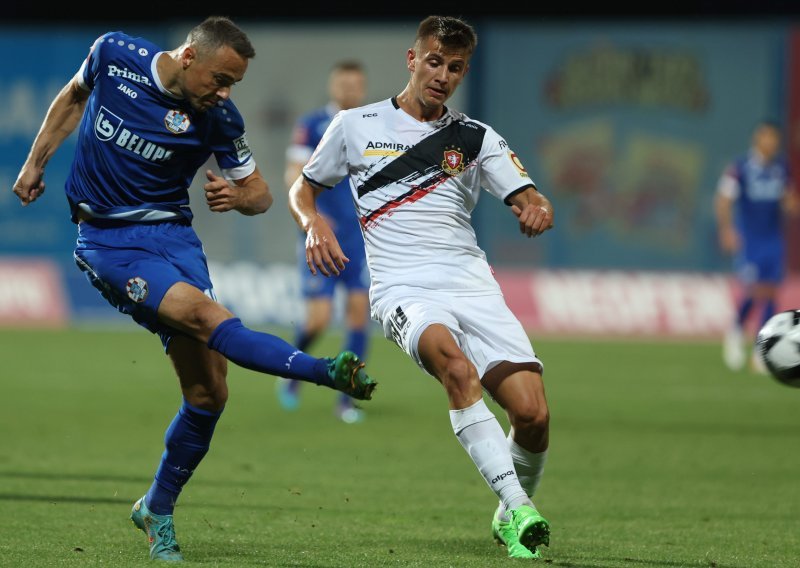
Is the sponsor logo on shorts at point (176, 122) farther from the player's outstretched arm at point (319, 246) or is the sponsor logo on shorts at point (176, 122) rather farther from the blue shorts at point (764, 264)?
the blue shorts at point (764, 264)

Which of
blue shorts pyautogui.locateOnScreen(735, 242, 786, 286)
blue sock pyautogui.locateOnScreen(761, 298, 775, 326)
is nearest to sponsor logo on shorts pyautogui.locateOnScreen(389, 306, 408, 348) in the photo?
blue sock pyautogui.locateOnScreen(761, 298, 775, 326)

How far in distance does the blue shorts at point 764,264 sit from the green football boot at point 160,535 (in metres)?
11.9

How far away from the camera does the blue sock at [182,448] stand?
19.4 feet

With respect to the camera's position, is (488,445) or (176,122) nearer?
(488,445)

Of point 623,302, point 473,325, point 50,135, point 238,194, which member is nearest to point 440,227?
point 473,325

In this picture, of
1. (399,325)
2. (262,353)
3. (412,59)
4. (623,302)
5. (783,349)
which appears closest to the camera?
(262,353)

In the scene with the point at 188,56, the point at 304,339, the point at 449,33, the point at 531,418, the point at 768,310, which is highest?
the point at 449,33

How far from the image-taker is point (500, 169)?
6219mm

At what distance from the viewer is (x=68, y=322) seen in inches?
840

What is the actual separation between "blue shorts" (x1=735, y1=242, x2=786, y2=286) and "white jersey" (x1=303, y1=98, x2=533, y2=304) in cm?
1100

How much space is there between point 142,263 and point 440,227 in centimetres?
132

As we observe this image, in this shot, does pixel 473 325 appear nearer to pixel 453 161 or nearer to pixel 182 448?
pixel 453 161

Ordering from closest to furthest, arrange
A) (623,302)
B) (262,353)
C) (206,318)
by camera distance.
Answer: (262,353) → (206,318) → (623,302)

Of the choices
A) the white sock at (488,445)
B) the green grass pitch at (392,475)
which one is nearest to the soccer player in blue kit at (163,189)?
the green grass pitch at (392,475)
